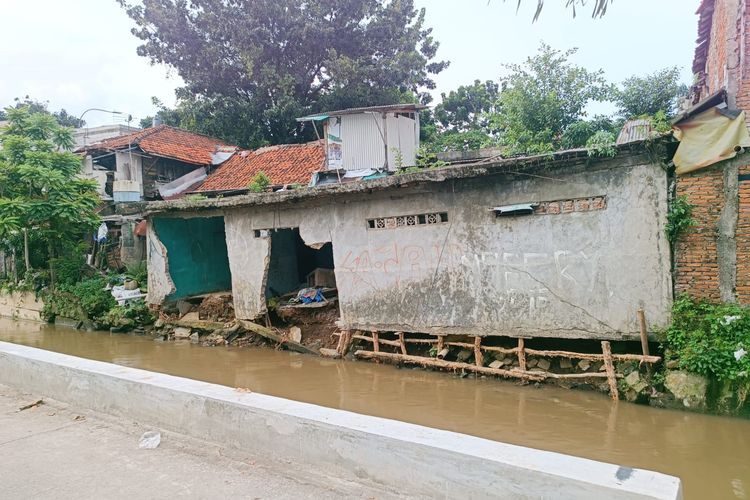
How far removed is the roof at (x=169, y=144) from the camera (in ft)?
65.7

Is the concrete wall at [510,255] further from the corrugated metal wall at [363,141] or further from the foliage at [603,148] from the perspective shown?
the corrugated metal wall at [363,141]

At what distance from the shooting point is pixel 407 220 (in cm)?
966

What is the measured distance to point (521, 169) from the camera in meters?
8.21

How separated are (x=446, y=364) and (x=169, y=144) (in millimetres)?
17768

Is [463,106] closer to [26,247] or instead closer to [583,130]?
[583,130]

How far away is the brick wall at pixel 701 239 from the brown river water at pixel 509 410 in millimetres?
1853

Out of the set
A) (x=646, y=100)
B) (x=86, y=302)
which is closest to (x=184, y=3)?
(x=86, y=302)

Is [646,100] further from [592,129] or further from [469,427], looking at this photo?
[469,427]

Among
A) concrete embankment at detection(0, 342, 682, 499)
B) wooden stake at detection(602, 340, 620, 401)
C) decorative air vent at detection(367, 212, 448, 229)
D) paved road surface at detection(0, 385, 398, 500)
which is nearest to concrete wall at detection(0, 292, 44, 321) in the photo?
decorative air vent at detection(367, 212, 448, 229)

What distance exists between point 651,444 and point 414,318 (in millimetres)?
4515

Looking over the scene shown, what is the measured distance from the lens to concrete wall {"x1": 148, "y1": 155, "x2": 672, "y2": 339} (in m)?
7.53

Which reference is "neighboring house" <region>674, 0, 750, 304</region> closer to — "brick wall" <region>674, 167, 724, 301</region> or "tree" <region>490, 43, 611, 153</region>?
"brick wall" <region>674, 167, 724, 301</region>

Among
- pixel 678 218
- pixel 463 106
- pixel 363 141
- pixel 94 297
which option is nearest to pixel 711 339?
pixel 678 218

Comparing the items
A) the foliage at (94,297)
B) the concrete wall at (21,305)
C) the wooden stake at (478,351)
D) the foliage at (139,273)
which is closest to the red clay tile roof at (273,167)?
the foliage at (139,273)
